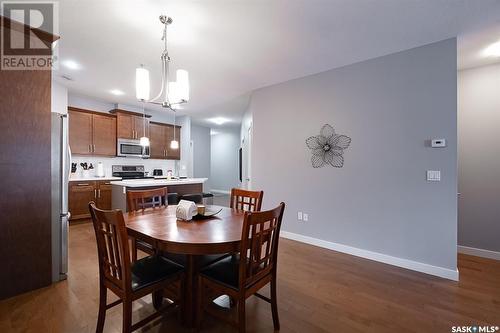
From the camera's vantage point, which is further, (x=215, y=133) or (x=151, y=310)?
(x=215, y=133)

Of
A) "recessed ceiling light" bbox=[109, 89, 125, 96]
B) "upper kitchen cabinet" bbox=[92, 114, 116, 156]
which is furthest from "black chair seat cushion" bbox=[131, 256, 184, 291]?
"upper kitchen cabinet" bbox=[92, 114, 116, 156]

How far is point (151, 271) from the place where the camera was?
1567mm

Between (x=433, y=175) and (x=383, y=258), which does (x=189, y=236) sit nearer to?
(x=383, y=258)

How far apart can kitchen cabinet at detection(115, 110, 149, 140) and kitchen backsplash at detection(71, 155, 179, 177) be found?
655 mm

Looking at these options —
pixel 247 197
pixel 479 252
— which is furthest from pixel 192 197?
pixel 479 252

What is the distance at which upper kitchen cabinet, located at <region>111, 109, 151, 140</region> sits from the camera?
17.0 feet

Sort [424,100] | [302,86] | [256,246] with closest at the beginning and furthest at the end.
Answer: [256,246]
[424,100]
[302,86]

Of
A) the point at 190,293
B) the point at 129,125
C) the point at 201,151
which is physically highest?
the point at 129,125

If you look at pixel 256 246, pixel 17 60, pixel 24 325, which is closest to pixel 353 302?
pixel 256 246

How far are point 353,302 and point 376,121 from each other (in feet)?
7.22

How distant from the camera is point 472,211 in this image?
311 centimetres

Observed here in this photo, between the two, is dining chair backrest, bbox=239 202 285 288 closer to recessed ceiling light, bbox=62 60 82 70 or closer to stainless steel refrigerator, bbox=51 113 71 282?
stainless steel refrigerator, bbox=51 113 71 282

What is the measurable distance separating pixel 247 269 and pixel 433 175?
97.7 inches

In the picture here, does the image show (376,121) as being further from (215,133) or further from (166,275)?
(215,133)
